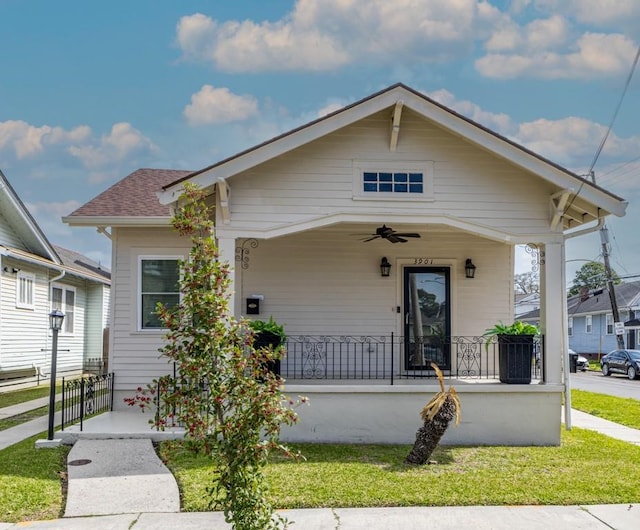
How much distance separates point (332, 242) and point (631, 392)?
1340cm

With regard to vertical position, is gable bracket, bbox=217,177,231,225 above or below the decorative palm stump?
above

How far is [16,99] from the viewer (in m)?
23.1

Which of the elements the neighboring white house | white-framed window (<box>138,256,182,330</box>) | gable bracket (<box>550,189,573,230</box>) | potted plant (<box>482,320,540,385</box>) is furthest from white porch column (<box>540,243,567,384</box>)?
the neighboring white house

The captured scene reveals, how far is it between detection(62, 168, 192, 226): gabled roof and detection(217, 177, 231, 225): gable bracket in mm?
2066

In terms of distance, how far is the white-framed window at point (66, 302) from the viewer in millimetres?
19361

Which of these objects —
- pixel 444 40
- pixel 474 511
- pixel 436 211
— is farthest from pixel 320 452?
pixel 444 40

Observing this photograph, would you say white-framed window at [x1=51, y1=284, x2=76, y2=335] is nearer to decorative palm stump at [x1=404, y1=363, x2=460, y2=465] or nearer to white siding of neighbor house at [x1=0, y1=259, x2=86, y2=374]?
white siding of neighbor house at [x1=0, y1=259, x2=86, y2=374]

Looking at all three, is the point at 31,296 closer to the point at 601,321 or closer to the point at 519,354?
the point at 519,354

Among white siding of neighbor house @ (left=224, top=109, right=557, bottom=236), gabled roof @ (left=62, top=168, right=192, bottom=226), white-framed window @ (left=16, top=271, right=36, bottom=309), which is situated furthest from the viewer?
white-framed window @ (left=16, top=271, right=36, bottom=309)

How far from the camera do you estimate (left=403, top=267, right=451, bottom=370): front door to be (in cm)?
1054

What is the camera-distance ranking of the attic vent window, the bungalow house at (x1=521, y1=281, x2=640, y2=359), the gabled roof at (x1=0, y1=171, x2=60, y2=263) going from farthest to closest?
the bungalow house at (x1=521, y1=281, x2=640, y2=359) → the gabled roof at (x1=0, y1=171, x2=60, y2=263) → the attic vent window

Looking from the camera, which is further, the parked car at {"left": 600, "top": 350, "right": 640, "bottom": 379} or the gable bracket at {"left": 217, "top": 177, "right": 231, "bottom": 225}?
the parked car at {"left": 600, "top": 350, "right": 640, "bottom": 379}

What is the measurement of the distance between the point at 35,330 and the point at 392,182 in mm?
14006

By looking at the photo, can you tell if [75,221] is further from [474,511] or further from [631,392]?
[631,392]
